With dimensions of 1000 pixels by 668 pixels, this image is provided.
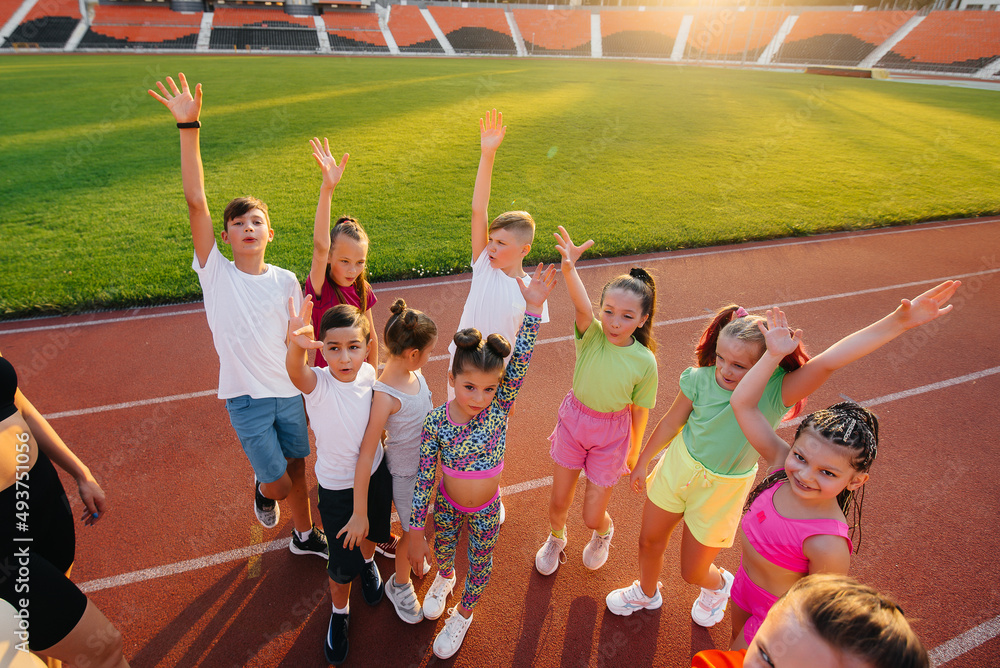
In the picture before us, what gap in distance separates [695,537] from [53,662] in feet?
11.1

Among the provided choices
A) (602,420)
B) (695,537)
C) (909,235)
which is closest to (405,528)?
(602,420)

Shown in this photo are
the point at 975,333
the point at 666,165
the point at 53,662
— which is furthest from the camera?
the point at 666,165

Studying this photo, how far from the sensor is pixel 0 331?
630cm

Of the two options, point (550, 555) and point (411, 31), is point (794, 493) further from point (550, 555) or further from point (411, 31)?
point (411, 31)

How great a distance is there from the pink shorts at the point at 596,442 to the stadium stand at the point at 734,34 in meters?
53.8

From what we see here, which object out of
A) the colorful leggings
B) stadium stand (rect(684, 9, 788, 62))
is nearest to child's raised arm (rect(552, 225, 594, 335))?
the colorful leggings

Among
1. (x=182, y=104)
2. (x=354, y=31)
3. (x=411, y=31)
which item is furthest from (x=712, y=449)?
(x=411, y=31)

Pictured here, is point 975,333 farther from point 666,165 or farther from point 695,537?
point 666,165

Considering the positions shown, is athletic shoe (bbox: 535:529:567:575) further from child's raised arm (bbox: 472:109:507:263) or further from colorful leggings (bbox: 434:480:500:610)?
child's raised arm (bbox: 472:109:507:263)

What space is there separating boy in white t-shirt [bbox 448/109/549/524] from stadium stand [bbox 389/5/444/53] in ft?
147

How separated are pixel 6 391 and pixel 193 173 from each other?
1.49 meters

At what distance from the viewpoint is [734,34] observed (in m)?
47.5

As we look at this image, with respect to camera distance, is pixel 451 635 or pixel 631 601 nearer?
pixel 451 635

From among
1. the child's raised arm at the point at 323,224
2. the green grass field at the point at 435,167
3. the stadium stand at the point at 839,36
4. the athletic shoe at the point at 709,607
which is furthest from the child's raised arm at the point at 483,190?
the stadium stand at the point at 839,36
